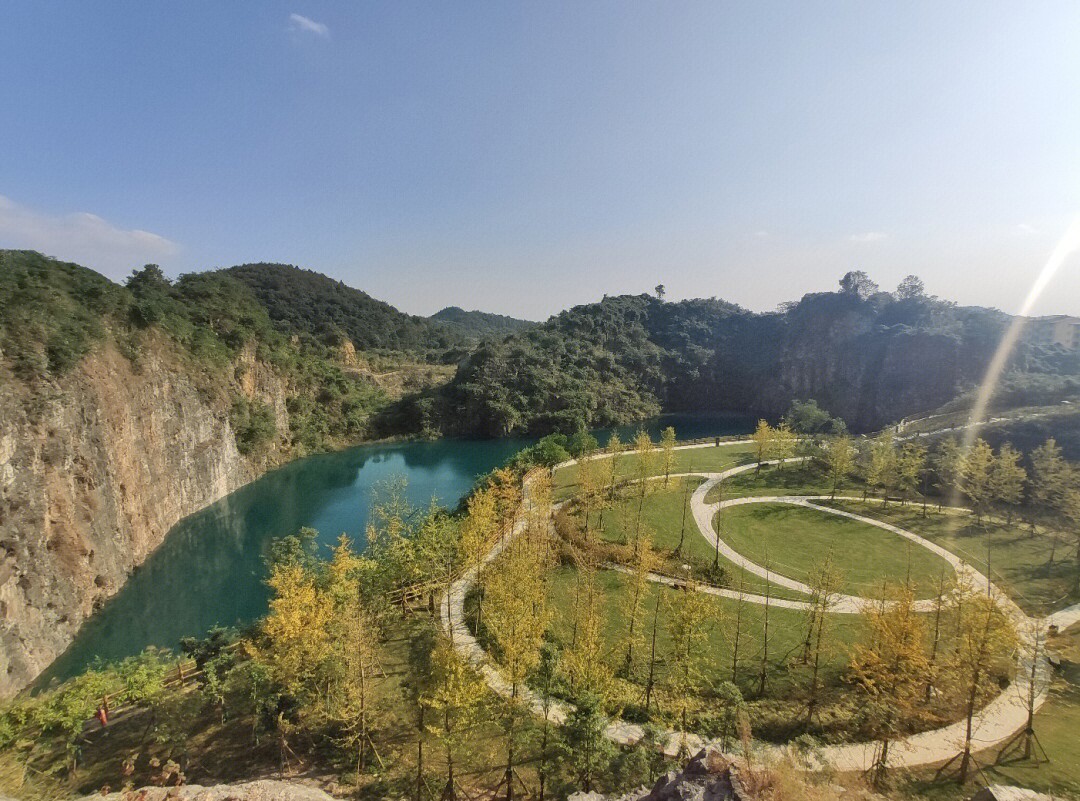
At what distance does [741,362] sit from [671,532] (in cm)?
8410

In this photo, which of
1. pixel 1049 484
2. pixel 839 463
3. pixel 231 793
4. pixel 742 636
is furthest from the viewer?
pixel 839 463

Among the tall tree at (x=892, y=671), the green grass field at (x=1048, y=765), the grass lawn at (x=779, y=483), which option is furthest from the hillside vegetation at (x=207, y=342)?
the grass lawn at (x=779, y=483)

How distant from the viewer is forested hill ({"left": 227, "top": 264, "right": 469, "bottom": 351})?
116500 millimetres

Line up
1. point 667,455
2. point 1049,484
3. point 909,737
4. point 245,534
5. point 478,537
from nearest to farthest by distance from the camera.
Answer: point 909,737 < point 478,537 < point 1049,484 < point 667,455 < point 245,534

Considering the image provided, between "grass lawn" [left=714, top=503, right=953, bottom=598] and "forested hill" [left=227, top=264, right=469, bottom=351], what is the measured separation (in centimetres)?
9305

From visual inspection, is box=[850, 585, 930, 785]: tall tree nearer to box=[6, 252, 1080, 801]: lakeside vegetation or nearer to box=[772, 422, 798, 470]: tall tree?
box=[6, 252, 1080, 801]: lakeside vegetation

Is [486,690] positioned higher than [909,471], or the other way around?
[909,471]

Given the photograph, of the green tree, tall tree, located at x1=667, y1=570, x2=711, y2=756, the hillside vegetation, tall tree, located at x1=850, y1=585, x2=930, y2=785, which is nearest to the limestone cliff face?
the hillside vegetation

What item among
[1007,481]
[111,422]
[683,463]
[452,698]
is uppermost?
[111,422]

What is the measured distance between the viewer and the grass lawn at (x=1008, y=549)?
23875 millimetres

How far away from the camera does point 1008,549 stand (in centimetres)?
2869

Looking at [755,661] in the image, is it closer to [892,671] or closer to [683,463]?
[892,671]

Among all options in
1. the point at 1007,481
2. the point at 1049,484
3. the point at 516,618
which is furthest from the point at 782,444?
the point at 516,618

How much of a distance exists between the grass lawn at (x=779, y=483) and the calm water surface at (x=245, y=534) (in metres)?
22.4
